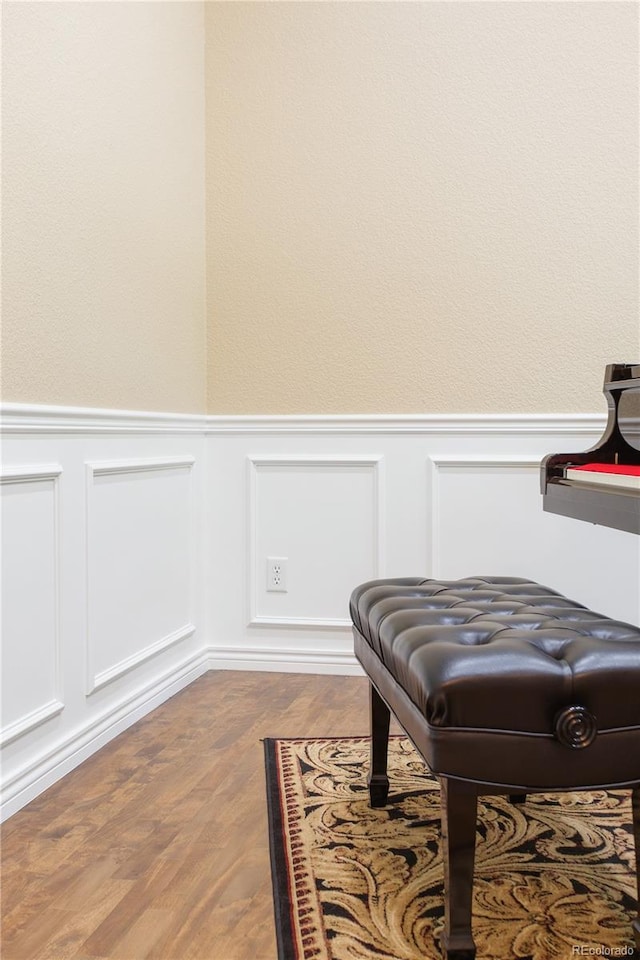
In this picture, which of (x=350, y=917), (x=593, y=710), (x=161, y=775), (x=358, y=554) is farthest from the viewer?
(x=358, y=554)

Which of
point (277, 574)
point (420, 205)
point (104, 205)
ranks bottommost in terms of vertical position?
point (277, 574)

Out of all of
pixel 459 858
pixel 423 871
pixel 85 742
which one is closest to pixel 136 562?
pixel 85 742

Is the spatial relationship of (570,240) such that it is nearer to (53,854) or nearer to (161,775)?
(161,775)

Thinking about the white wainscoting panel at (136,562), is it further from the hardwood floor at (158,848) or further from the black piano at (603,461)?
the black piano at (603,461)

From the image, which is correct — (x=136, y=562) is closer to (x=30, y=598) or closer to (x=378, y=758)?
(x=30, y=598)

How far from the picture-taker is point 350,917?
142 centimetres

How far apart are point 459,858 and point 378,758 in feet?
2.03

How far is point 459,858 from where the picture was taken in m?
1.24

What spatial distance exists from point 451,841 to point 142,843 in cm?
75

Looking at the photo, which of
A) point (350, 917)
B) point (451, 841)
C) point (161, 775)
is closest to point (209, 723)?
point (161, 775)

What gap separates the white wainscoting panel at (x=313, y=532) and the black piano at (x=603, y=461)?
829 millimetres

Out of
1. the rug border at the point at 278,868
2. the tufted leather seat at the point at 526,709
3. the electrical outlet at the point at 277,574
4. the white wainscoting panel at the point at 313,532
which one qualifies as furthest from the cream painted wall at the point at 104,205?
the tufted leather seat at the point at 526,709

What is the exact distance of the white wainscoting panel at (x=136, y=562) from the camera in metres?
2.25

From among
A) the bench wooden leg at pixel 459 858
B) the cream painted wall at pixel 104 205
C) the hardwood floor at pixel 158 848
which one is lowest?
the hardwood floor at pixel 158 848
